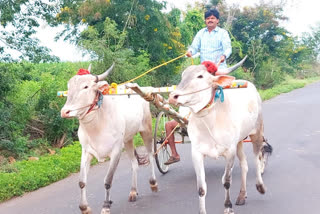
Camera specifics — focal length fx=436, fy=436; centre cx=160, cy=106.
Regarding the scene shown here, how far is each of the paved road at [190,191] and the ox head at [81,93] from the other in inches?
62.5

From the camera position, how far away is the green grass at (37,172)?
22.2 ft

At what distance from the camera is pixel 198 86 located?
4.91 meters

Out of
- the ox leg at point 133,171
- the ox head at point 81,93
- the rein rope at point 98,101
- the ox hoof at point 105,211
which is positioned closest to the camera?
the ox head at point 81,93

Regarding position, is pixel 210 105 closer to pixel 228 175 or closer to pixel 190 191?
pixel 228 175

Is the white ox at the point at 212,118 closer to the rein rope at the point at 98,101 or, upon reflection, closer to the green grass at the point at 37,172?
the rein rope at the point at 98,101

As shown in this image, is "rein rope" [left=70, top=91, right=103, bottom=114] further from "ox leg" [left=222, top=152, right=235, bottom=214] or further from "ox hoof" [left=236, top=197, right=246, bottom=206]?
"ox hoof" [left=236, top=197, right=246, bottom=206]

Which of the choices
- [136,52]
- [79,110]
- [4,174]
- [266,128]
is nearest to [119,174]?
[4,174]

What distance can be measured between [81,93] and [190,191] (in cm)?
248

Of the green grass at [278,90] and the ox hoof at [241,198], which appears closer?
the ox hoof at [241,198]

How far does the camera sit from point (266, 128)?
12.0 metres

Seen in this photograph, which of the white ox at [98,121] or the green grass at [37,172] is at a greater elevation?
the white ox at [98,121]

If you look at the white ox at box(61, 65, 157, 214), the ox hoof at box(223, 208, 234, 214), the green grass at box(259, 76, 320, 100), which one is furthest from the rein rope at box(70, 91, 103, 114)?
the green grass at box(259, 76, 320, 100)

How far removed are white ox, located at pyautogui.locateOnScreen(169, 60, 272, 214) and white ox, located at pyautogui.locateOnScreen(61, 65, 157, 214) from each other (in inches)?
39.9

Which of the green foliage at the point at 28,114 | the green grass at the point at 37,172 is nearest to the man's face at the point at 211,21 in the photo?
the green grass at the point at 37,172
